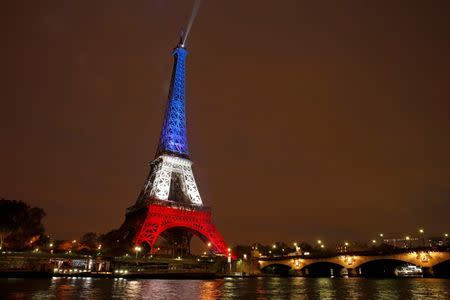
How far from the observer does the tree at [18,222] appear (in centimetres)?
7479

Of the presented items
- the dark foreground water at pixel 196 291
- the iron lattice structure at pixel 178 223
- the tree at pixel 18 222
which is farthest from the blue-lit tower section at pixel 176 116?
the dark foreground water at pixel 196 291

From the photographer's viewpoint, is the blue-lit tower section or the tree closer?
the tree

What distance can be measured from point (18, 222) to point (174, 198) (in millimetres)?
34200

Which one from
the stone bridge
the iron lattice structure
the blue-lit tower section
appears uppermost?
A: the blue-lit tower section

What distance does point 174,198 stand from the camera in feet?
305

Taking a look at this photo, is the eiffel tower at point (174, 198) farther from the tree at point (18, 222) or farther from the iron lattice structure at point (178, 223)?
the tree at point (18, 222)

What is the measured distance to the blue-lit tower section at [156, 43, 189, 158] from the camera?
8894 cm

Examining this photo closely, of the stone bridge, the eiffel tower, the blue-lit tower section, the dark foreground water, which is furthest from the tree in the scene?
the stone bridge

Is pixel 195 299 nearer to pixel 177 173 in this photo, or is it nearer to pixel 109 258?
pixel 109 258

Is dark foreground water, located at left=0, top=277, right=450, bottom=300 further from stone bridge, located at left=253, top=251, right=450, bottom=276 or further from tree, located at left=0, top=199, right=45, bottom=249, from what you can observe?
tree, located at left=0, top=199, right=45, bottom=249

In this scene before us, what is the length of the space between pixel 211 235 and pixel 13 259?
3666 centimetres

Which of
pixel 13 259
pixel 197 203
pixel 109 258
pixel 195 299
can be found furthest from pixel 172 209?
pixel 195 299

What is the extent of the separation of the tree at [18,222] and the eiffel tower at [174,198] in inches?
821

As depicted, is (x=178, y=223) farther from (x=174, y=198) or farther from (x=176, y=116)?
(x=176, y=116)
